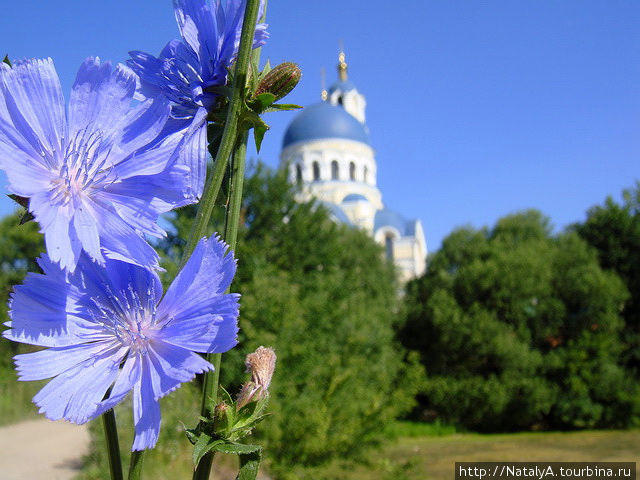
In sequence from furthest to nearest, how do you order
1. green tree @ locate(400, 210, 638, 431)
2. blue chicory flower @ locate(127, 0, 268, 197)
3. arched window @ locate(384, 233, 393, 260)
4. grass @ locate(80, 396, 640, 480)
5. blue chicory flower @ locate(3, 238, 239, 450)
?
arched window @ locate(384, 233, 393, 260), green tree @ locate(400, 210, 638, 431), grass @ locate(80, 396, 640, 480), blue chicory flower @ locate(127, 0, 268, 197), blue chicory flower @ locate(3, 238, 239, 450)

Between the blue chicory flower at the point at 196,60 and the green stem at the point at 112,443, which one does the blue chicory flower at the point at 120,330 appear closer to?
the green stem at the point at 112,443

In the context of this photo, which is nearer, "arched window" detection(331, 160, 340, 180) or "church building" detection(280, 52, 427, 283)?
"church building" detection(280, 52, 427, 283)

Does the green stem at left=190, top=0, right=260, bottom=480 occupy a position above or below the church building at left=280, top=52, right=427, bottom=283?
below

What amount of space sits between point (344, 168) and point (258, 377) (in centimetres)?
2350

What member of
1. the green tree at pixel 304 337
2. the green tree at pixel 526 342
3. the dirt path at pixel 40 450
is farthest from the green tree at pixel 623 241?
the dirt path at pixel 40 450

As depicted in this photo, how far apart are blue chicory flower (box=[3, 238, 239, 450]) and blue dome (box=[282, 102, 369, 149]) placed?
75.9 feet

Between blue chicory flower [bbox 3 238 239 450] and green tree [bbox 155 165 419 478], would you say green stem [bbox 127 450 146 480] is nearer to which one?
blue chicory flower [bbox 3 238 239 450]

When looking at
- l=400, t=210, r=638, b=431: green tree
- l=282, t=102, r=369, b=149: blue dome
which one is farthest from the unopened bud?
l=282, t=102, r=369, b=149: blue dome

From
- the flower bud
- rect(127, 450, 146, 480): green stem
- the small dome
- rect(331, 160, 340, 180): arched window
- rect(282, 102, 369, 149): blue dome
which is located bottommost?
rect(127, 450, 146, 480): green stem

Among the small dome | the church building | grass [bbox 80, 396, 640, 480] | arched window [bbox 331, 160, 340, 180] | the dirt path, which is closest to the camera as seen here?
grass [bbox 80, 396, 640, 480]

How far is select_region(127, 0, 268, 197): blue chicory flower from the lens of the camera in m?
0.49

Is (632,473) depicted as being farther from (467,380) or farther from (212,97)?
(212,97)

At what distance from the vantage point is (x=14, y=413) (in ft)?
27.1

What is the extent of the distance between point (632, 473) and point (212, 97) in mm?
10788
